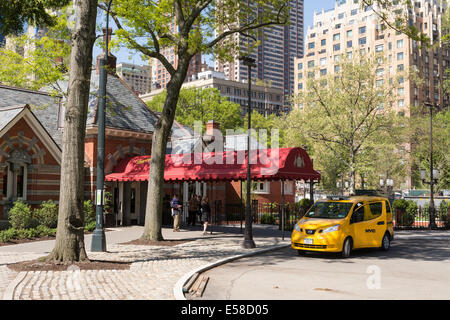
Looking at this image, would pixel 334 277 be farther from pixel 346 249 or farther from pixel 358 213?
pixel 358 213

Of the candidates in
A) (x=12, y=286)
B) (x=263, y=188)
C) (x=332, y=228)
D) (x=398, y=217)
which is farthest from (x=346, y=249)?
(x=263, y=188)

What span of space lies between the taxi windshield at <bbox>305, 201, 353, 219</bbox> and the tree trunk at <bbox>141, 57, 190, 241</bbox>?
225 inches

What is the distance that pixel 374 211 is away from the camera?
15.4 meters

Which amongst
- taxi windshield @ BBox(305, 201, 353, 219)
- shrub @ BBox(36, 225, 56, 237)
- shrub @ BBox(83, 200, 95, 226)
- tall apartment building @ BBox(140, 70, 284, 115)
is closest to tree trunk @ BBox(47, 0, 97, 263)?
taxi windshield @ BBox(305, 201, 353, 219)

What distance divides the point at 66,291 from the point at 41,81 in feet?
63.2

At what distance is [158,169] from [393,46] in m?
95.6

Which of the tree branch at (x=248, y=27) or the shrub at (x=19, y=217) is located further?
the shrub at (x=19, y=217)

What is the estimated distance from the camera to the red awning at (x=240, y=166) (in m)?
19.9

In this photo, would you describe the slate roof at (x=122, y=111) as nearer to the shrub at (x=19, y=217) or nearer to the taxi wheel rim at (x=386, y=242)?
the shrub at (x=19, y=217)

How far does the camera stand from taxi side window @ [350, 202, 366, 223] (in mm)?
14484

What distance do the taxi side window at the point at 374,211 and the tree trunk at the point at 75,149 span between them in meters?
9.01

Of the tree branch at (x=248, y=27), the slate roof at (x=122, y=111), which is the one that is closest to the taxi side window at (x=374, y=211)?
the tree branch at (x=248, y=27)

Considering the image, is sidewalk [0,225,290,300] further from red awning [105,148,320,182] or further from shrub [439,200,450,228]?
shrub [439,200,450,228]

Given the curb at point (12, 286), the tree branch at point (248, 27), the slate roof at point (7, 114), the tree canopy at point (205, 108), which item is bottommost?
the curb at point (12, 286)
